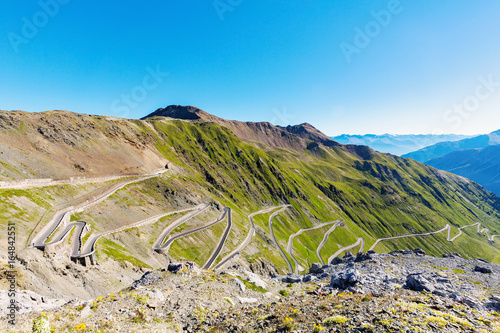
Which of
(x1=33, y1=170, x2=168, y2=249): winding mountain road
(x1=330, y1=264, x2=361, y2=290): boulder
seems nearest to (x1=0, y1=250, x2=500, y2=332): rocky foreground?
(x1=330, y1=264, x2=361, y2=290): boulder

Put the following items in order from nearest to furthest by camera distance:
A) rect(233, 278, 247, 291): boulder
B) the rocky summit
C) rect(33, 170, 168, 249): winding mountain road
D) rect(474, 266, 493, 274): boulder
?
the rocky summit
rect(233, 278, 247, 291): boulder
rect(474, 266, 493, 274): boulder
rect(33, 170, 168, 249): winding mountain road

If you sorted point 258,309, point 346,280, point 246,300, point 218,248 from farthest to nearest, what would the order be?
point 218,248
point 346,280
point 246,300
point 258,309

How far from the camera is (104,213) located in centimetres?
7431

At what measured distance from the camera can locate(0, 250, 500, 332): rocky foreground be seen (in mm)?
16078

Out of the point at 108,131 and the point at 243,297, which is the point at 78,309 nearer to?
the point at 243,297

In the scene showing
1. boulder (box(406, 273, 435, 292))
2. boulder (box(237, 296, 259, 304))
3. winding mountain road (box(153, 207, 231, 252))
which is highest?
boulder (box(406, 273, 435, 292))

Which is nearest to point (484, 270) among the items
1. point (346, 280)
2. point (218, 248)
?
point (346, 280)

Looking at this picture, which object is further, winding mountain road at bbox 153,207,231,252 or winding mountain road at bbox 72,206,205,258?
winding mountain road at bbox 153,207,231,252

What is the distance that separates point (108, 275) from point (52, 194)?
42.0 m

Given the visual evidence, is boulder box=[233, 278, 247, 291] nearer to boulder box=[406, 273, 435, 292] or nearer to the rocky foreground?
the rocky foreground

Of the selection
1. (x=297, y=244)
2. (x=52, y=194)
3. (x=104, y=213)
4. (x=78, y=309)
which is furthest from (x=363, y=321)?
(x=297, y=244)

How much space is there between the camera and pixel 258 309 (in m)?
22.6

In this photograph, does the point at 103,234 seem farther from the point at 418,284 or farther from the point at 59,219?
the point at 418,284

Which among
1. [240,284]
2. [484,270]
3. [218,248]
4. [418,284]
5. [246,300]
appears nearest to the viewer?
[246,300]
